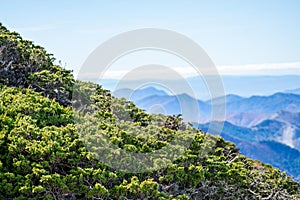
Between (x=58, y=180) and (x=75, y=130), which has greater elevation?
(x=75, y=130)

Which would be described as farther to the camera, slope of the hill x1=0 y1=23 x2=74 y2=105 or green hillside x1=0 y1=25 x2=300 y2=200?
slope of the hill x1=0 y1=23 x2=74 y2=105

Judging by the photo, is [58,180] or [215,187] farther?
[215,187]

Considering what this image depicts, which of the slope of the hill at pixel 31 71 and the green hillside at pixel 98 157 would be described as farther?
the slope of the hill at pixel 31 71

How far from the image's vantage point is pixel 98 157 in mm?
8320

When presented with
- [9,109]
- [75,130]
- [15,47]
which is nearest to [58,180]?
[75,130]

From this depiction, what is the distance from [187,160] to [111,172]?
1783 millimetres

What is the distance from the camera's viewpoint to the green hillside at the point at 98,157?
25.4 feet

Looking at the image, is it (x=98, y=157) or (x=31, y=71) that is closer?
(x=98, y=157)

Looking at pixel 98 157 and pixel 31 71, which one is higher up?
pixel 31 71

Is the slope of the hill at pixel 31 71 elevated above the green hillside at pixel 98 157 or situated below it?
above

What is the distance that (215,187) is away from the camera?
9367 mm

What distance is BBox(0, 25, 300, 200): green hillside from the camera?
25.4 ft

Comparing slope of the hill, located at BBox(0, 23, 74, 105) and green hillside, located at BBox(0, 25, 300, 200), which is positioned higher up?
slope of the hill, located at BBox(0, 23, 74, 105)

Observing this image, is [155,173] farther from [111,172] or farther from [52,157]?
[52,157]
